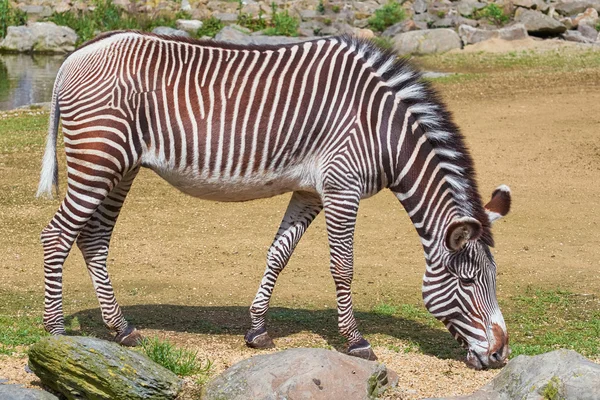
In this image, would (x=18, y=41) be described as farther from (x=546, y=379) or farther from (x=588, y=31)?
(x=546, y=379)

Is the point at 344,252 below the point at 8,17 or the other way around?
the other way around

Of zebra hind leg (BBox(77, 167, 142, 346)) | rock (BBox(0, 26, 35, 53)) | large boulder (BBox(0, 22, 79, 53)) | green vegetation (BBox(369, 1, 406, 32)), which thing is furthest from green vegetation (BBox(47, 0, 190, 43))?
zebra hind leg (BBox(77, 167, 142, 346))

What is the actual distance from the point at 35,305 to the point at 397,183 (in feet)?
11.3

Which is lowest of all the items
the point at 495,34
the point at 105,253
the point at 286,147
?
the point at 495,34

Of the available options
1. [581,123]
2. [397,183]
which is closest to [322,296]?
[397,183]

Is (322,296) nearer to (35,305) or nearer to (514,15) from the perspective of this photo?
(35,305)

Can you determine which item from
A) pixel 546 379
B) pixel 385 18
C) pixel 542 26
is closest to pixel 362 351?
pixel 546 379

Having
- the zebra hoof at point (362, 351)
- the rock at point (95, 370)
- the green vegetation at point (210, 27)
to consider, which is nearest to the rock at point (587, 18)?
the green vegetation at point (210, 27)

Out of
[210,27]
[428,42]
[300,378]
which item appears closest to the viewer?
[300,378]

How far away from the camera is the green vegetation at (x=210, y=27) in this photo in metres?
28.1

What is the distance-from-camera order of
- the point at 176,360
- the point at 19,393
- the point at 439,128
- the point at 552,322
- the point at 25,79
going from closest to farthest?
the point at 19,393 < the point at 176,360 < the point at 439,128 < the point at 552,322 < the point at 25,79

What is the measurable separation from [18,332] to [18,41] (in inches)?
831

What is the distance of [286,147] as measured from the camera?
7.22 m

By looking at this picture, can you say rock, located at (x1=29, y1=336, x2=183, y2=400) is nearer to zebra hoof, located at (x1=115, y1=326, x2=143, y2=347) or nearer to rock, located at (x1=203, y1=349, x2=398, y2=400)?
rock, located at (x1=203, y1=349, x2=398, y2=400)
